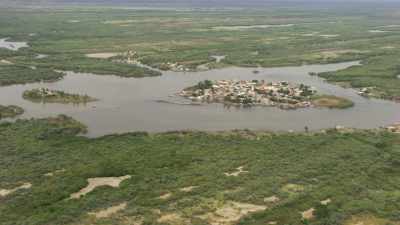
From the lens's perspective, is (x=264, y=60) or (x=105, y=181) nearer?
(x=105, y=181)

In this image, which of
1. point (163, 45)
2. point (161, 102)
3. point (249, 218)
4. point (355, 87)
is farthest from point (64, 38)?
point (249, 218)

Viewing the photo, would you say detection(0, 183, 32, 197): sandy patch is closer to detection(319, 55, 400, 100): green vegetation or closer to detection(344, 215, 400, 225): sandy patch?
detection(344, 215, 400, 225): sandy patch

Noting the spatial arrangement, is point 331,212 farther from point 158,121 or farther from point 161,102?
point 161,102

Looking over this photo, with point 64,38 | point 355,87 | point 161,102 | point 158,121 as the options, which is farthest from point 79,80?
point 64,38

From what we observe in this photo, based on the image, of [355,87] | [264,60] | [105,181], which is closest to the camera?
[105,181]

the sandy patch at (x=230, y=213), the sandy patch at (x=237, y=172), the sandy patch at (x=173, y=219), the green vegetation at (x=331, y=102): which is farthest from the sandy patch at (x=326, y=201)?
the green vegetation at (x=331, y=102)

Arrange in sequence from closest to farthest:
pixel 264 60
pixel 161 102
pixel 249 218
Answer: pixel 249 218, pixel 161 102, pixel 264 60
